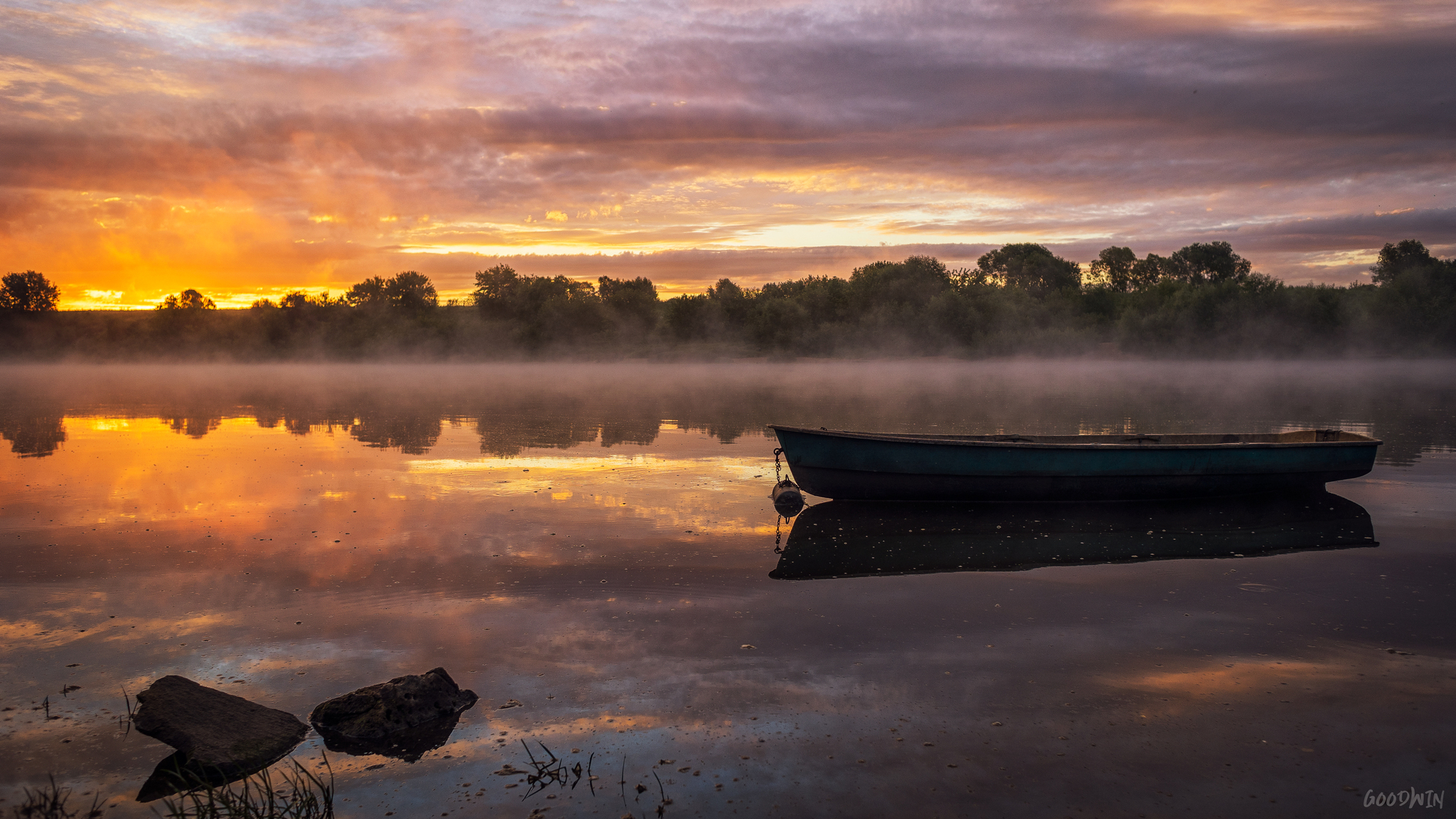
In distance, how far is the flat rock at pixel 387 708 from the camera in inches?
233

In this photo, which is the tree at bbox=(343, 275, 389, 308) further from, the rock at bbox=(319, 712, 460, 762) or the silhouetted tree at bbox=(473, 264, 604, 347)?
the rock at bbox=(319, 712, 460, 762)

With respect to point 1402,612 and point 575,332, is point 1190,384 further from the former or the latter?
point 575,332

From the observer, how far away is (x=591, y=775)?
212 inches

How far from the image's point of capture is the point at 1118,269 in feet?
333

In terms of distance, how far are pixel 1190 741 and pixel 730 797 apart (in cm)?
305

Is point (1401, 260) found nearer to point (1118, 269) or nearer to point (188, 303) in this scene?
point (1118, 269)

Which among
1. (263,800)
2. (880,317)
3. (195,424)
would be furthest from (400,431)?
(880,317)

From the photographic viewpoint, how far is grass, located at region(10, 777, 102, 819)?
493 cm

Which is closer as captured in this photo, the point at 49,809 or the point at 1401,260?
the point at 49,809

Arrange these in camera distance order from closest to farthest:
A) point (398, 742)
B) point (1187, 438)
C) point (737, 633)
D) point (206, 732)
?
point (206, 732) < point (398, 742) < point (737, 633) < point (1187, 438)

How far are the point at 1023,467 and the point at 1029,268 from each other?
8912cm

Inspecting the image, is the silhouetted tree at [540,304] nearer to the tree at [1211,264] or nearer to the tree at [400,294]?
the tree at [400,294]

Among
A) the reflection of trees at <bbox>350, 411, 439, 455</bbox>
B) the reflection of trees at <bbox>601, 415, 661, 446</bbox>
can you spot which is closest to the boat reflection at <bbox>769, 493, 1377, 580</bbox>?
the reflection of trees at <bbox>601, 415, 661, 446</bbox>

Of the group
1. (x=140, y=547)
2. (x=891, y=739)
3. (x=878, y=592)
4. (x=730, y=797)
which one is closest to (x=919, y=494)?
(x=878, y=592)
